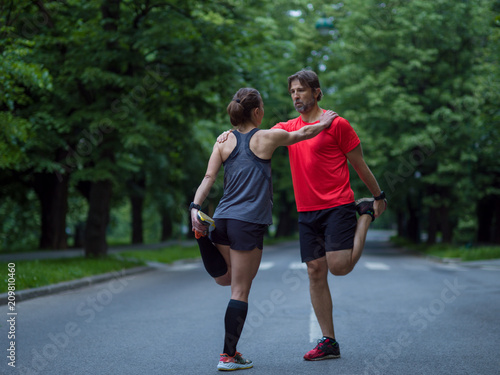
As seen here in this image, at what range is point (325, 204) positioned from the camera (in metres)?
4.75

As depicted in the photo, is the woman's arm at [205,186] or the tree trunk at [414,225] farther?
the tree trunk at [414,225]

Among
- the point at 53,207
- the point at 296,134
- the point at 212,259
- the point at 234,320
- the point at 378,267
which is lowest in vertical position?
the point at 378,267

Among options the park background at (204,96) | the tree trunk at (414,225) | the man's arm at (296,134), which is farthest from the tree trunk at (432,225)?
the man's arm at (296,134)

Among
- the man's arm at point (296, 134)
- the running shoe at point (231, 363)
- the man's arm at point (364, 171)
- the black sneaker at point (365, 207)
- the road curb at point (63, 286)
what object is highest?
the man's arm at point (296, 134)

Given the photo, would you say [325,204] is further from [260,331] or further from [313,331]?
[260,331]

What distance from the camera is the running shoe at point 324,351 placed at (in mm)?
4844

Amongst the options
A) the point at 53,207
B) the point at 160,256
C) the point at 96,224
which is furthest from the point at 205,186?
the point at 53,207

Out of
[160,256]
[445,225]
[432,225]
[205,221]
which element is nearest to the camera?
[205,221]

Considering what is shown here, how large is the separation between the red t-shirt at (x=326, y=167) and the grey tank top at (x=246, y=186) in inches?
14.5

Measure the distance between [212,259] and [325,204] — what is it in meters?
0.95

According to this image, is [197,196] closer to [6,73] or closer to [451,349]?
[451,349]

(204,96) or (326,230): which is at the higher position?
(204,96)

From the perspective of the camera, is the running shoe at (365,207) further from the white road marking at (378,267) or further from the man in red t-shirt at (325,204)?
the white road marking at (378,267)

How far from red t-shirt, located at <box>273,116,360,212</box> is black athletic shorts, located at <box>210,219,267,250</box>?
53 cm
